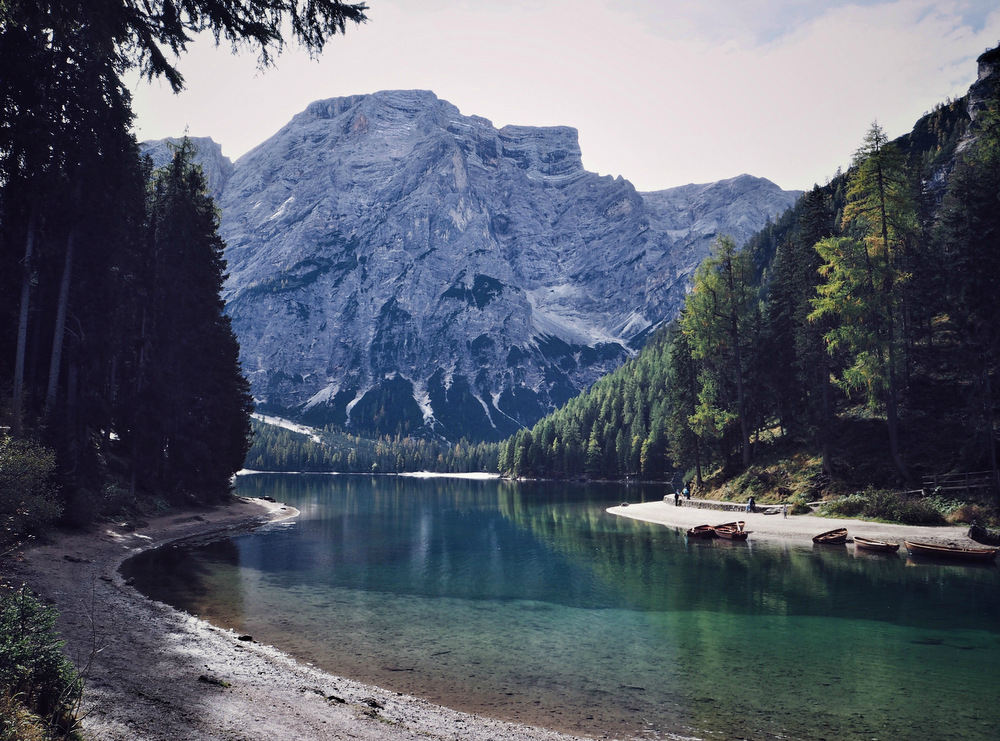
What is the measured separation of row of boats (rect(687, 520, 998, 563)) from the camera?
31.7 meters

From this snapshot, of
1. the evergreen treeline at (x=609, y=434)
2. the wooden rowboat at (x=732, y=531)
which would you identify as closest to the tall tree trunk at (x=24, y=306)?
the wooden rowboat at (x=732, y=531)

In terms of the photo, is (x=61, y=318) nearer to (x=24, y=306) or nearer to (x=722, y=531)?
(x=24, y=306)

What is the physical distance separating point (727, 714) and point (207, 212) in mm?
65118

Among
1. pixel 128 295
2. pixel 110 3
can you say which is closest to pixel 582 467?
pixel 128 295

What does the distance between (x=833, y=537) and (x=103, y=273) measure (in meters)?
52.1

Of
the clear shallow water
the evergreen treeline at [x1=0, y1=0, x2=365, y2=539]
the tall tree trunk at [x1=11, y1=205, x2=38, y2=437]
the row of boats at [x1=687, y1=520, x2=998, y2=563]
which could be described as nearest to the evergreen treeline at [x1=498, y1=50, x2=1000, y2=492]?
the row of boats at [x1=687, y1=520, x2=998, y2=563]

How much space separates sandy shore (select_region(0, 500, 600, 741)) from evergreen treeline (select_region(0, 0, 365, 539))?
864 centimetres

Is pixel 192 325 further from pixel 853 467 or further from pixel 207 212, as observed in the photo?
pixel 853 467

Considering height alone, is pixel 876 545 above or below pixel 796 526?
above

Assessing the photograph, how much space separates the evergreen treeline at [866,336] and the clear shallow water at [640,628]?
49.1ft

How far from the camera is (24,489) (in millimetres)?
25656

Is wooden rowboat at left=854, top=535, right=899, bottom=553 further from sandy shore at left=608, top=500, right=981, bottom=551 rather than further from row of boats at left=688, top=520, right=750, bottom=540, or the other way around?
row of boats at left=688, top=520, right=750, bottom=540

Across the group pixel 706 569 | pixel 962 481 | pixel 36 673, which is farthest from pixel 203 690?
pixel 962 481

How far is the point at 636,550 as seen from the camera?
133ft
